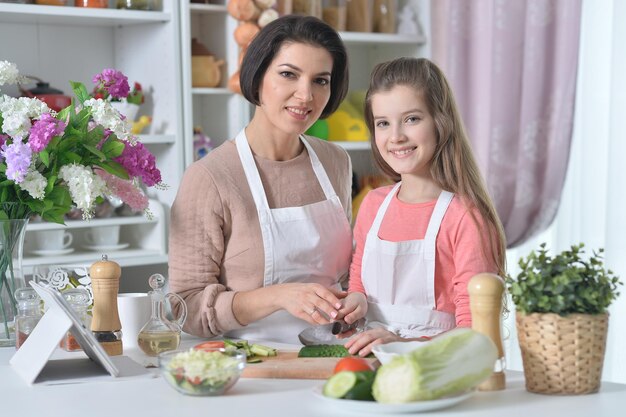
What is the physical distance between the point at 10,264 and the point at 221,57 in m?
1.87

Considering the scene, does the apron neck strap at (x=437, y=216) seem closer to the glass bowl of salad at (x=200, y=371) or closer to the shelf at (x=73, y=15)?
the glass bowl of salad at (x=200, y=371)

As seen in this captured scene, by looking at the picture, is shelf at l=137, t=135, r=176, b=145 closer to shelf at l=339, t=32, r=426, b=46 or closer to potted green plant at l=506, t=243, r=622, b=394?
shelf at l=339, t=32, r=426, b=46

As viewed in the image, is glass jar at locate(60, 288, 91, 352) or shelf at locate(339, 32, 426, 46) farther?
shelf at locate(339, 32, 426, 46)

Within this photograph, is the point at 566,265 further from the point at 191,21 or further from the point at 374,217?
the point at 191,21

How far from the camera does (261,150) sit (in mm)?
2301

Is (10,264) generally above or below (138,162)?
below

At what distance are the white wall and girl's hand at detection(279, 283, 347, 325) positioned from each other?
1.63 m

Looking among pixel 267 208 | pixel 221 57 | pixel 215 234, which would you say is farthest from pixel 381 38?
pixel 215 234

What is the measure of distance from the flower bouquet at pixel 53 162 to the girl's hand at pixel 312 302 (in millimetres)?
356

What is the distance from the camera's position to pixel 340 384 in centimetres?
142

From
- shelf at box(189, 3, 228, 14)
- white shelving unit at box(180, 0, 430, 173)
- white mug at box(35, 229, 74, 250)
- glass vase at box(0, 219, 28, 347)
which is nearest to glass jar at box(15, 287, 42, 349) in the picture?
glass vase at box(0, 219, 28, 347)

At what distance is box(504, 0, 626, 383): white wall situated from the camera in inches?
129

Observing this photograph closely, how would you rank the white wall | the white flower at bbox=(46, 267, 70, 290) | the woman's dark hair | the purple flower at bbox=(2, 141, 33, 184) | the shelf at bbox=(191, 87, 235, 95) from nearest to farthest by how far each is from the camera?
the purple flower at bbox=(2, 141, 33, 184)
the white flower at bbox=(46, 267, 70, 290)
the woman's dark hair
the white wall
the shelf at bbox=(191, 87, 235, 95)

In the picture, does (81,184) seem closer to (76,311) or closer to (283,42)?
(76,311)
